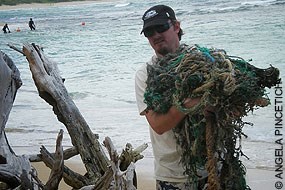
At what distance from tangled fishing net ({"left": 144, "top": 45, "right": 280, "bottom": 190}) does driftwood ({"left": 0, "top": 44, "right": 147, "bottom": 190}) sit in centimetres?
77

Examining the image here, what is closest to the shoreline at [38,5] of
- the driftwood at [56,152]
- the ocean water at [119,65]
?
the ocean water at [119,65]

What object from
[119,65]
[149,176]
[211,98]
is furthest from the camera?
[119,65]

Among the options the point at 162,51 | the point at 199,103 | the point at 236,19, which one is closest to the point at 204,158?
the point at 199,103

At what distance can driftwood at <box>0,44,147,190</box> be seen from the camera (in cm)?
367

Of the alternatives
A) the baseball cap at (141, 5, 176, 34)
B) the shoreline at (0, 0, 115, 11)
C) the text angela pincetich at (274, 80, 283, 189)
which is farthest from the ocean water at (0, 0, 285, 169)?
the shoreline at (0, 0, 115, 11)

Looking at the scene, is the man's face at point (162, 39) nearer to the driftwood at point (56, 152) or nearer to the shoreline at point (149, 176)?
the driftwood at point (56, 152)

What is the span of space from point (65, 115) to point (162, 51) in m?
2.01

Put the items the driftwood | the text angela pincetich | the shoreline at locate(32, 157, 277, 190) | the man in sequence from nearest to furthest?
1. the man
2. the text angela pincetich
3. the driftwood
4. the shoreline at locate(32, 157, 277, 190)

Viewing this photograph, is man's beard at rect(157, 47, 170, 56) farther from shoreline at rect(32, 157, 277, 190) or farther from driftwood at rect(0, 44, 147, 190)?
shoreline at rect(32, 157, 277, 190)

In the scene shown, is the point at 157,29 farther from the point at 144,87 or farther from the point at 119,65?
the point at 119,65

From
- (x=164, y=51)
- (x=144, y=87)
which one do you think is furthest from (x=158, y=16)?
(x=144, y=87)

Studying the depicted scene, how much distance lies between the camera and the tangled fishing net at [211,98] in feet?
7.30

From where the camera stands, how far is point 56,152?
3.75 m

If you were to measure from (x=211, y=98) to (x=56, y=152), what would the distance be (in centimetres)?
182
